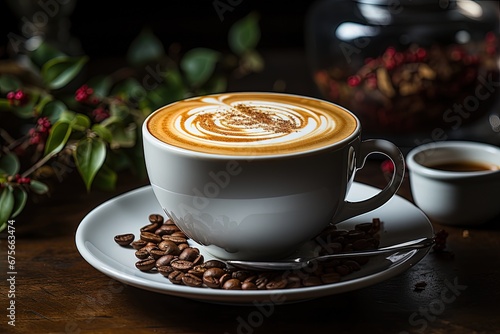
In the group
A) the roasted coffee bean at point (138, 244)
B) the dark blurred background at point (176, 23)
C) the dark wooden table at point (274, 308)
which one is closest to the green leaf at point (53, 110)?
the dark wooden table at point (274, 308)

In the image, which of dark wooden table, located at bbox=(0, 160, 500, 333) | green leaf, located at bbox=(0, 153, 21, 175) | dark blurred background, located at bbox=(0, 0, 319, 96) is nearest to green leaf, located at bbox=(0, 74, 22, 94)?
green leaf, located at bbox=(0, 153, 21, 175)

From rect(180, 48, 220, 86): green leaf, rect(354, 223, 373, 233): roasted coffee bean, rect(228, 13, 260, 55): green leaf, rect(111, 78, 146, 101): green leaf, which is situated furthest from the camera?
rect(228, 13, 260, 55): green leaf

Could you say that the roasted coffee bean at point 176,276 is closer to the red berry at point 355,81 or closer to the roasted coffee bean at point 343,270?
the roasted coffee bean at point 343,270

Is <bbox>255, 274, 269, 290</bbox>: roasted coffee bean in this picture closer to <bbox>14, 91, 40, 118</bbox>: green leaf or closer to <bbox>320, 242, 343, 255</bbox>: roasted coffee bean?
<bbox>320, 242, 343, 255</bbox>: roasted coffee bean

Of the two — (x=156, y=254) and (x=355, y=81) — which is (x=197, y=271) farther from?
(x=355, y=81)

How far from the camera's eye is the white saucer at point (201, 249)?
0.83 meters

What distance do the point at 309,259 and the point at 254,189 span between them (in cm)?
11

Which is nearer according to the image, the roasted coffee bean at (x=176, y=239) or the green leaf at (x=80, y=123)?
the roasted coffee bean at (x=176, y=239)

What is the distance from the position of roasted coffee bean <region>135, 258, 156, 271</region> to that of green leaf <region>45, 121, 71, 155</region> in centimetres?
30

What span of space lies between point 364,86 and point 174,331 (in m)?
0.73

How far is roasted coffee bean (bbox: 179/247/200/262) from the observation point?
37.3 inches

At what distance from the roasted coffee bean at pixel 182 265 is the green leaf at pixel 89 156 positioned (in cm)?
27

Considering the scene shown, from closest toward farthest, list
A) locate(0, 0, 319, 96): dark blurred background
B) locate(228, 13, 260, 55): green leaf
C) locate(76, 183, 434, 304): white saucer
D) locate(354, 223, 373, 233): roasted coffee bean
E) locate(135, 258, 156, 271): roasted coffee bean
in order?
locate(76, 183, 434, 304): white saucer → locate(135, 258, 156, 271): roasted coffee bean → locate(354, 223, 373, 233): roasted coffee bean → locate(228, 13, 260, 55): green leaf → locate(0, 0, 319, 96): dark blurred background

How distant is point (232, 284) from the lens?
2.88 ft
